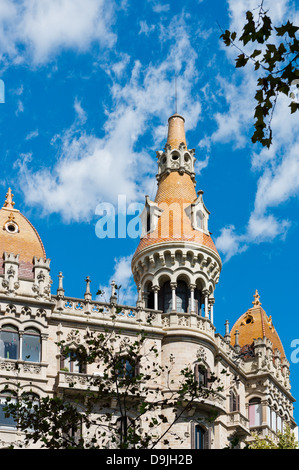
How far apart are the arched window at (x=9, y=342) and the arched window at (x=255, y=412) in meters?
19.4

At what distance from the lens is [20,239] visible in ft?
182

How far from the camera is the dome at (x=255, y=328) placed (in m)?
68.1

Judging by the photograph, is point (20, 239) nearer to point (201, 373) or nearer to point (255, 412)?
point (201, 373)

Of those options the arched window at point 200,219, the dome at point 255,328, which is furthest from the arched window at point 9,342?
the dome at point 255,328

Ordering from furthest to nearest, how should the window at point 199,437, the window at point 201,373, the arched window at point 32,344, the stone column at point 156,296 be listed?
the stone column at point 156,296, the window at point 201,373, the window at point 199,437, the arched window at point 32,344

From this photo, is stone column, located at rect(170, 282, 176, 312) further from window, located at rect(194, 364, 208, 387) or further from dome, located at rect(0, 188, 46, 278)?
dome, located at rect(0, 188, 46, 278)

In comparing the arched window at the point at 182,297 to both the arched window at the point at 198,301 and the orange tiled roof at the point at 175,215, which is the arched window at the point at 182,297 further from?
the orange tiled roof at the point at 175,215

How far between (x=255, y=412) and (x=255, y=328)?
23.3ft

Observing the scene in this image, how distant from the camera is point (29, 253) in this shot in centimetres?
5494

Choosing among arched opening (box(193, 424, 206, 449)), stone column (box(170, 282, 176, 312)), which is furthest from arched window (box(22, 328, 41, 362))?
arched opening (box(193, 424, 206, 449))

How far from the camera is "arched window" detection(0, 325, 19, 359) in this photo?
50969 millimetres

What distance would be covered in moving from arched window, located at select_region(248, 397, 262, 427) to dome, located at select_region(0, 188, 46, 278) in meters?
18.7
